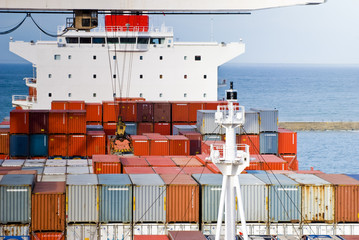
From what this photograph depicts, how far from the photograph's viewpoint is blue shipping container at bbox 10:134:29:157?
26703mm

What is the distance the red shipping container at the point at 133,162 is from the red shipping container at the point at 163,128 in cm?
745

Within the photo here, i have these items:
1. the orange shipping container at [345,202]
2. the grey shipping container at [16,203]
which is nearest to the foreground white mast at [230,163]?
the orange shipping container at [345,202]

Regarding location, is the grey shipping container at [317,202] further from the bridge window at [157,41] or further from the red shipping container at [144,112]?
the bridge window at [157,41]

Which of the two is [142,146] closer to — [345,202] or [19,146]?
[19,146]

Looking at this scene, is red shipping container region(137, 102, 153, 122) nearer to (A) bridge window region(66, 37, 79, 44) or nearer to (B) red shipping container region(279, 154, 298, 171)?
(B) red shipping container region(279, 154, 298, 171)

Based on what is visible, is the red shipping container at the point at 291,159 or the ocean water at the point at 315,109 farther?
the ocean water at the point at 315,109

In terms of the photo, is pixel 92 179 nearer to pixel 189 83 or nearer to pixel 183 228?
pixel 183 228

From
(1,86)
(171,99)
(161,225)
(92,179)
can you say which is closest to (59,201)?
(92,179)

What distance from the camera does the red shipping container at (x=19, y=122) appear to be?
2683cm

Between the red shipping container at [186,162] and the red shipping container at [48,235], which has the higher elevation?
the red shipping container at [186,162]

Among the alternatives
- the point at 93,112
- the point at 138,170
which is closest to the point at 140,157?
the point at 138,170

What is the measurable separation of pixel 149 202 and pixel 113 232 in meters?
1.26

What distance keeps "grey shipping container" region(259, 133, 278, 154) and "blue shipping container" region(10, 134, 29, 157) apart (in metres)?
9.47

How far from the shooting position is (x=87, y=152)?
27.3 m
